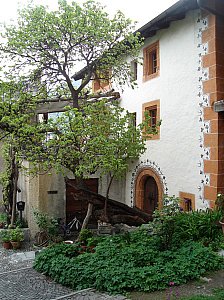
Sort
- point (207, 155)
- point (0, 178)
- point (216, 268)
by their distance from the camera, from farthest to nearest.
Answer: point (0, 178) < point (207, 155) < point (216, 268)

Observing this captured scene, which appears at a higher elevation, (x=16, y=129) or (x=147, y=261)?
(x=16, y=129)

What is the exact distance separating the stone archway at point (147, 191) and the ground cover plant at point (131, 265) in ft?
13.4

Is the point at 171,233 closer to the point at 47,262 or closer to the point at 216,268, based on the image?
the point at 216,268

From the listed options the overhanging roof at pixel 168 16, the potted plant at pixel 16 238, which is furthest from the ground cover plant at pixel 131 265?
the overhanging roof at pixel 168 16

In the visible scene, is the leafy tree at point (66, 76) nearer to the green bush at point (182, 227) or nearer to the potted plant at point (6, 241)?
the green bush at point (182, 227)

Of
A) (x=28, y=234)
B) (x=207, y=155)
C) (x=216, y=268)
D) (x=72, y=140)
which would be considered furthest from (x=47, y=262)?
(x=207, y=155)

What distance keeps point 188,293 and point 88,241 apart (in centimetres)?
297

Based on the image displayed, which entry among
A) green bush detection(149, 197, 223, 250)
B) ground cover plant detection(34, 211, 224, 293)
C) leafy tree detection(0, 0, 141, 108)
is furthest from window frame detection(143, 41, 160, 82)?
ground cover plant detection(34, 211, 224, 293)

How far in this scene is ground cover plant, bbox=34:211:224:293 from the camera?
4.90 metres

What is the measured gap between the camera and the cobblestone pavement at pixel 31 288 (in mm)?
4833

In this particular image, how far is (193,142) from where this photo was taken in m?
8.52

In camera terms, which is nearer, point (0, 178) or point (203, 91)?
point (203, 91)

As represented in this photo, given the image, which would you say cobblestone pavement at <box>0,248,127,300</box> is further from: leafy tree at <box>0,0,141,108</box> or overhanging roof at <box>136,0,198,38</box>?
overhanging roof at <box>136,0,198,38</box>

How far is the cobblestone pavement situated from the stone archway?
499cm
